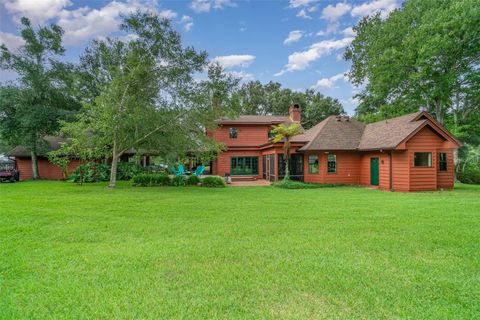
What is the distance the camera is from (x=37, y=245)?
5145mm

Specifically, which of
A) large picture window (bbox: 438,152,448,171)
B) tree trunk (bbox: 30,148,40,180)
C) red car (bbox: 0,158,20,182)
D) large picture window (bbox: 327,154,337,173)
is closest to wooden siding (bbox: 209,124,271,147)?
large picture window (bbox: 327,154,337,173)

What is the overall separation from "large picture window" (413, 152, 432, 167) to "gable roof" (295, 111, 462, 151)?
1.23m

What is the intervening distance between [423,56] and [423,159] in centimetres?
672

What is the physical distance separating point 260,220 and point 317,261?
3.02 meters

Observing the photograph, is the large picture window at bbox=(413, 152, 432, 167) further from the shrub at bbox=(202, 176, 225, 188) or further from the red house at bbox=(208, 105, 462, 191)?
the shrub at bbox=(202, 176, 225, 188)

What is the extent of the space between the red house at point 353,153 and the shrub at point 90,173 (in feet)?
26.4

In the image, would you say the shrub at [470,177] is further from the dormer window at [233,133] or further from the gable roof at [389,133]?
the dormer window at [233,133]

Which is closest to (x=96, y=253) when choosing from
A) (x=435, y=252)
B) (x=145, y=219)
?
(x=145, y=219)

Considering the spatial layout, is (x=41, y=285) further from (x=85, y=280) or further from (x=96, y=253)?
(x=96, y=253)

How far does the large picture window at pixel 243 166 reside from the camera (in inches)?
893

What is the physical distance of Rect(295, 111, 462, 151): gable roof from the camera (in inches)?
559

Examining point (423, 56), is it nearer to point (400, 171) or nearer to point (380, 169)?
point (380, 169)

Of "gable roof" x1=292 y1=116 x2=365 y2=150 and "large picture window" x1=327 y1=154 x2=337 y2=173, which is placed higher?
"gable roof" x1=292 y1=116 x2=365 y2=150

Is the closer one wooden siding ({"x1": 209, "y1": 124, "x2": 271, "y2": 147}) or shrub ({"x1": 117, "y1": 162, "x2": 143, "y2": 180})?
shrub ({"x1": 117, "y1": 162, "x2": 143, "y2": 180})
